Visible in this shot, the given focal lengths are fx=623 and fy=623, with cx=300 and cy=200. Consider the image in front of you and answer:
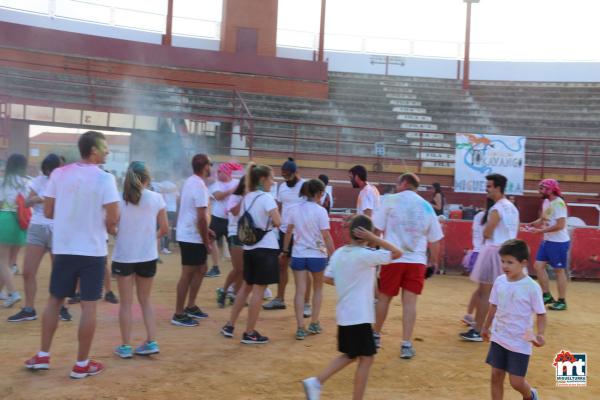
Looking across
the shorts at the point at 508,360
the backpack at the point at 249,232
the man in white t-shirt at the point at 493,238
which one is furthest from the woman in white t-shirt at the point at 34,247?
the shorts at the point at 508,360

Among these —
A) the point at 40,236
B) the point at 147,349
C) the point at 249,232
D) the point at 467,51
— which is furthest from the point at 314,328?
the point at 467,51

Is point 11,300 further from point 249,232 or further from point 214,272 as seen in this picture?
point 214,272

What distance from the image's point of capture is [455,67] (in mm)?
27719

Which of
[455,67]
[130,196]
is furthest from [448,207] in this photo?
[455,67]

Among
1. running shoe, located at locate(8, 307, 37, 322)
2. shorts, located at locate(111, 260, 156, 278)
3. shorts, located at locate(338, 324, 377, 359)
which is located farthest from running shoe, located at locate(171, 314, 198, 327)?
shorts, located at locate(338, 324, 377, 359)

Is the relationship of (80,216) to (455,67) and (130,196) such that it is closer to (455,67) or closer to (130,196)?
(130,196)

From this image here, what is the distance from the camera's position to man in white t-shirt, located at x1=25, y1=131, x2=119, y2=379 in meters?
4.71

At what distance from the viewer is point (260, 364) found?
5.30 metres

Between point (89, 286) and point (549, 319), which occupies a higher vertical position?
point (89, 286)

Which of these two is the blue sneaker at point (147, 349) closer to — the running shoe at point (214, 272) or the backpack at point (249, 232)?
the backpack at point (249, 232)

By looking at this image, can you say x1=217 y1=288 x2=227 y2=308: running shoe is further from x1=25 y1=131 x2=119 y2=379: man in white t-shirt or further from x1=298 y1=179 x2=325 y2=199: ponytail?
x1=25 y1=131 x2=119 y2=379: man in white t-shirt

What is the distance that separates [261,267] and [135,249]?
1222mm

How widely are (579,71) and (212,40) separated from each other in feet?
51.2

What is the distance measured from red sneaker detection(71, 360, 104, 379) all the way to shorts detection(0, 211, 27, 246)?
260cm
